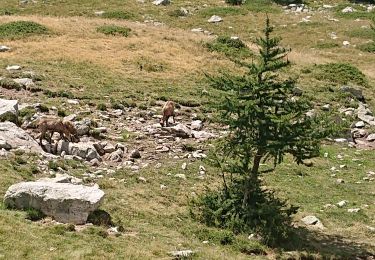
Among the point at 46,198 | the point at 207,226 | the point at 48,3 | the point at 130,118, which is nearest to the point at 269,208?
the point at 207,226

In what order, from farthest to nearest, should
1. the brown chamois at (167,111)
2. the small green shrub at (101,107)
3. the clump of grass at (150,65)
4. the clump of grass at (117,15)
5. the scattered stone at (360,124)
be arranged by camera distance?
the clump of grass at (117,15), the clump of grass at (150,65), the scattered stone at (360,124), the small green shrub at (101,107), the brown chamois at (167,111)

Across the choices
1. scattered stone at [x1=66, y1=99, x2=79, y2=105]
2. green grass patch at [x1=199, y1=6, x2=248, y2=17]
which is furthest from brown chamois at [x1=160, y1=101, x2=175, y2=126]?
green grass patch at [x1=199, y1=6, x2=248, y2=17]

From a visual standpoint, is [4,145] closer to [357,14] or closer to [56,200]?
[56,200]

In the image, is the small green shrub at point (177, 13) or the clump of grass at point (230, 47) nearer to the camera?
the clump of grass at point (230, 47)

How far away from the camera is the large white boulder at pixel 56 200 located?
48.8 ft

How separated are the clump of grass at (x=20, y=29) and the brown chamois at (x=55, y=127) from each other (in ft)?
68.4

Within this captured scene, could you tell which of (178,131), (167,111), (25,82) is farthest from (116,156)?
(25,82)

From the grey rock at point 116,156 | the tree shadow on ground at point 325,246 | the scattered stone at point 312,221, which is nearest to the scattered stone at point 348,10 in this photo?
the grey rock at point 116,156

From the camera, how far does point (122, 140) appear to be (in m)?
24.1

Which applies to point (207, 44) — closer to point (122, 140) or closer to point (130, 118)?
point (130, 118)

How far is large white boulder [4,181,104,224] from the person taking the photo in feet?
48.8

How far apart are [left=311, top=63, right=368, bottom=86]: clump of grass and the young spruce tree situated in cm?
2316

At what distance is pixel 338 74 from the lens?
40.3 m

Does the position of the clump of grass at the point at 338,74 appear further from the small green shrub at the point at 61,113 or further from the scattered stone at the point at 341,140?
the small green shrub at the point at 61,113
